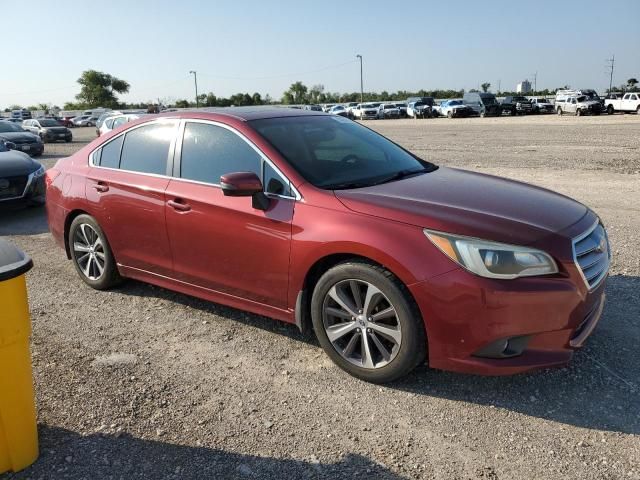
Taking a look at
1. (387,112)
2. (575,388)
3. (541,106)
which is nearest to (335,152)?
(575,388)

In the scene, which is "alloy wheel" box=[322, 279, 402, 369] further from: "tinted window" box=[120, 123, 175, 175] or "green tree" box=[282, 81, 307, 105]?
"green tree" box=[282, 81, 307, 105]

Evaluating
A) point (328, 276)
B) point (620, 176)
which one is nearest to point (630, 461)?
point (328, 276)

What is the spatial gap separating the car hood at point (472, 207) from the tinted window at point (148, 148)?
1713 millimetres

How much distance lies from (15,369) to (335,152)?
255cm

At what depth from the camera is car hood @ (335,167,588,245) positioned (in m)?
3.12

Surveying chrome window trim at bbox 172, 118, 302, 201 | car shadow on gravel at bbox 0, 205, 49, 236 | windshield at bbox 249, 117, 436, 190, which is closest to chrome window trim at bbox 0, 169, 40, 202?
car shadow on gravel at bbox 0, 205, 49, 236

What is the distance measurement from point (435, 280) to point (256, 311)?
1.42m

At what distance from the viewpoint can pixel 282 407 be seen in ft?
10.8

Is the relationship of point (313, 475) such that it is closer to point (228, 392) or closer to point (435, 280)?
point (228, 392)

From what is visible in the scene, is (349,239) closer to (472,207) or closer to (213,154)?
(472,207)

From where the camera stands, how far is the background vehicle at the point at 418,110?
166ft

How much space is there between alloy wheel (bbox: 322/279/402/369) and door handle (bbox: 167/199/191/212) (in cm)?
135

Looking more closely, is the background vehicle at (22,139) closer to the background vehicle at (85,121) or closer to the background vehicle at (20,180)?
the background vehicle at (20,180)

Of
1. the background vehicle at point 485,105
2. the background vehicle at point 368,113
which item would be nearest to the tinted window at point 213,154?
the background vehicle at point 485,105
